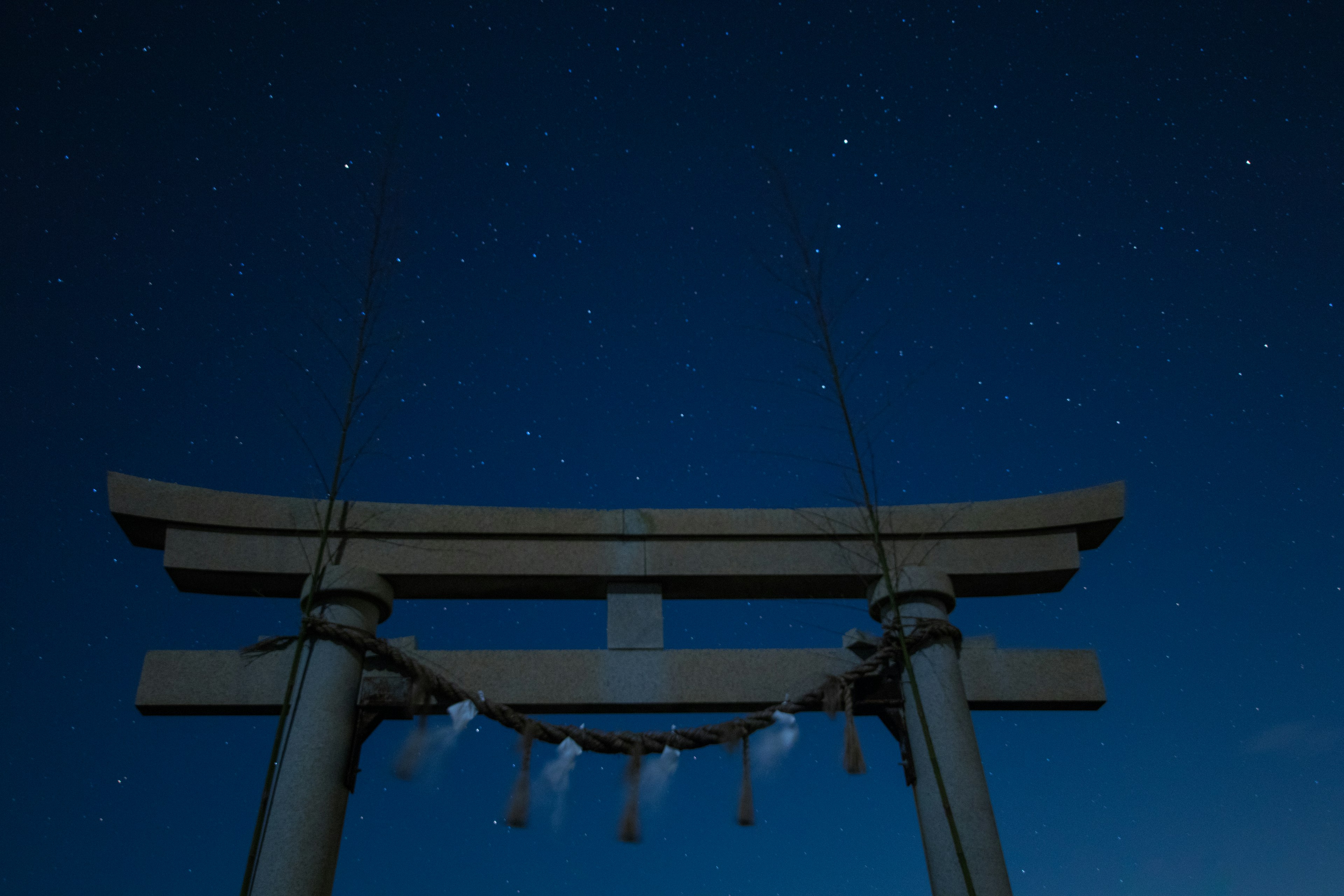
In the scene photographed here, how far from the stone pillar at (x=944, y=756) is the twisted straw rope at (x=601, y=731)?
0.14 meters

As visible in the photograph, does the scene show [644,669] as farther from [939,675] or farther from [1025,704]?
[1025,704]

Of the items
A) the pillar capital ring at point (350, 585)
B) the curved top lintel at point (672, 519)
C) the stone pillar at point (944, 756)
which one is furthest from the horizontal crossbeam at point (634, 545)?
the stone pillar at point (944, 756)

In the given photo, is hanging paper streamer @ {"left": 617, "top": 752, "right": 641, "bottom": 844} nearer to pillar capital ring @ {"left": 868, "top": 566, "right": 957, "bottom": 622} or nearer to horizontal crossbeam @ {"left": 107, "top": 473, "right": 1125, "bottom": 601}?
horizontal crossbeam @ {"left": 107, "top": 473, "right": 1125, "bottom": 601}

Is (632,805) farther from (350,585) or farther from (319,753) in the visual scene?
(350,585)

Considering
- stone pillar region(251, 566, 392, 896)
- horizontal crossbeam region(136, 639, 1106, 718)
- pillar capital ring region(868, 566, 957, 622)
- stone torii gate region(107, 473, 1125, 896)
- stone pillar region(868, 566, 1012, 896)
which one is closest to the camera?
stone pillar region(251, 566, 392, 896)

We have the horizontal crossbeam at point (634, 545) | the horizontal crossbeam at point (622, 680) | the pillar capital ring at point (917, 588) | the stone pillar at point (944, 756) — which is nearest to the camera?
the stone pillar at point (944, 756)

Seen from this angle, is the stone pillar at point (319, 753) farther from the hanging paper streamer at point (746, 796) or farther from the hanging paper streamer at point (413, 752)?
the hanging paper streamer at point (746, 796)

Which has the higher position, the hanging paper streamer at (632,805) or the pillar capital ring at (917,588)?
the pillar capital ring at (917,588)

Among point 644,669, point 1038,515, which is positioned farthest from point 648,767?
point 1038,515

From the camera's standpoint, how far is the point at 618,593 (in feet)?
17.0

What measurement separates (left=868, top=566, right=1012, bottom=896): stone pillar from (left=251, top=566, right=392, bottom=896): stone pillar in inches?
107

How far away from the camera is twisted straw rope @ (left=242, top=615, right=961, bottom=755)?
4512 mm

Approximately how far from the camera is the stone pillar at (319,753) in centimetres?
406

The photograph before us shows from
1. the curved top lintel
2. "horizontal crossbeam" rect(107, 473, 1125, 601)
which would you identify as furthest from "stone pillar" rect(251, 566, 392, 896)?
the curved top lintel
